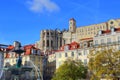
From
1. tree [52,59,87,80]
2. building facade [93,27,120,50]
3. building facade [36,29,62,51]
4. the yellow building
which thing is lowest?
tree [52,59,87,80]

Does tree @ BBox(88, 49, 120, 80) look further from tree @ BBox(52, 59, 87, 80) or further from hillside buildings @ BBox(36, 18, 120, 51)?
hillside buildings @ BBox(36, 18, 120, 51)

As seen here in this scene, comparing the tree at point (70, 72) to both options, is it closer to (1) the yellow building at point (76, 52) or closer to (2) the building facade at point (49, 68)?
(1) the yellow building at point (76, 52)

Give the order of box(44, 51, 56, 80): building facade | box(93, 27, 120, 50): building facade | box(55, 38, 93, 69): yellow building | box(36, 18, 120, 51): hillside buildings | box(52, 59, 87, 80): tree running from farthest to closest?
box(36, 18, 120, 51): hillside buildings → box(44, 51, 56, 80): building facade → box(55, 38, 93, 69): yellow building → box(93, 27, 120, 50): building facade → box(52, 59, 87, 80): tree

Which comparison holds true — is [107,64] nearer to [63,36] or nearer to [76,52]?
[76,52]

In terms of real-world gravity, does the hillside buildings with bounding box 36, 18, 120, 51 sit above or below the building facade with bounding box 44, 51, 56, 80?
above

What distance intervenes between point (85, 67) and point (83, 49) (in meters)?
9.76

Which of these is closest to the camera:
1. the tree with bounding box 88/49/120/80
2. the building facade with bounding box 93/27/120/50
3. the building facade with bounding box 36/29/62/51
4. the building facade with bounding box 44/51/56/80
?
the tree with bounding box 88/49/120/80

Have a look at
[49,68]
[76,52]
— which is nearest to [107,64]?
[76,52]

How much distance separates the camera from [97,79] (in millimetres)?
78500

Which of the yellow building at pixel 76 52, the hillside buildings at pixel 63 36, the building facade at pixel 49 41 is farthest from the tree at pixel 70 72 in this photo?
the building facade at pixel 49 41

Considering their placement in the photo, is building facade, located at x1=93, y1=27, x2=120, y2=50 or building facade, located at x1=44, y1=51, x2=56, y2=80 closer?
building facade, located at x1=93, y1=27, x2=120, y2=50

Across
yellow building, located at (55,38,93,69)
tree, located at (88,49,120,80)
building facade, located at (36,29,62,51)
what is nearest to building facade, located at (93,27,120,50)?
yellow building, located at (55,38,93,69)

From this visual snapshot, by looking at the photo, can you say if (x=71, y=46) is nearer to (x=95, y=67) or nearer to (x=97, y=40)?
(x=97, y=40)

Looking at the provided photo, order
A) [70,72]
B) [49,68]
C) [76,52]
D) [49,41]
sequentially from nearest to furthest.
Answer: [70,72] < [76,52] < [49,68] < [49,41]
